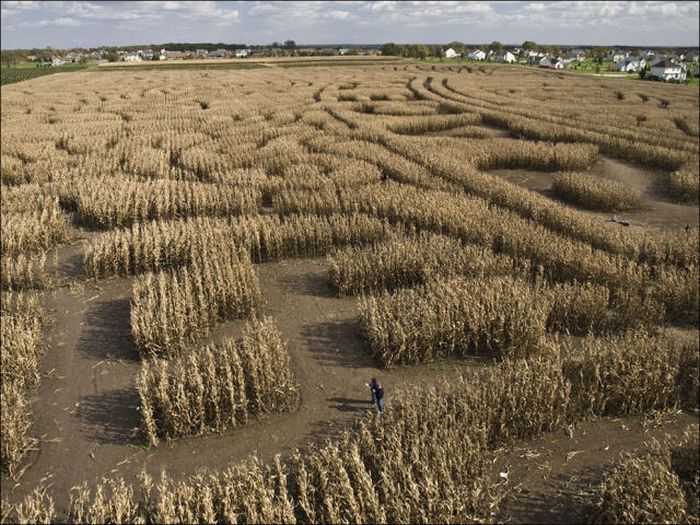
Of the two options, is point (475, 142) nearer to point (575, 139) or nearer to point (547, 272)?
point (575, 139)

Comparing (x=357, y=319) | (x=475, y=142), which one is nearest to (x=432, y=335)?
(x=357, y=319)

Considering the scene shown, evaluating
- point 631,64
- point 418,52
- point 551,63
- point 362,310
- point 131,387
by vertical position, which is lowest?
point 131,387

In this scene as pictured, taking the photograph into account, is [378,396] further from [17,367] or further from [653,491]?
[17,367]

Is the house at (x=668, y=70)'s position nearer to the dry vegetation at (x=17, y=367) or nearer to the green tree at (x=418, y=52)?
the green tree at (x=418, y=52)

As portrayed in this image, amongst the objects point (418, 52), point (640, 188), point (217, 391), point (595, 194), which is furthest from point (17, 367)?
point (418, 52)

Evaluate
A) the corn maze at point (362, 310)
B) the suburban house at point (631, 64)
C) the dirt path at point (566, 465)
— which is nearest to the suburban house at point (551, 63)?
the suburban house at point (631, 64)
